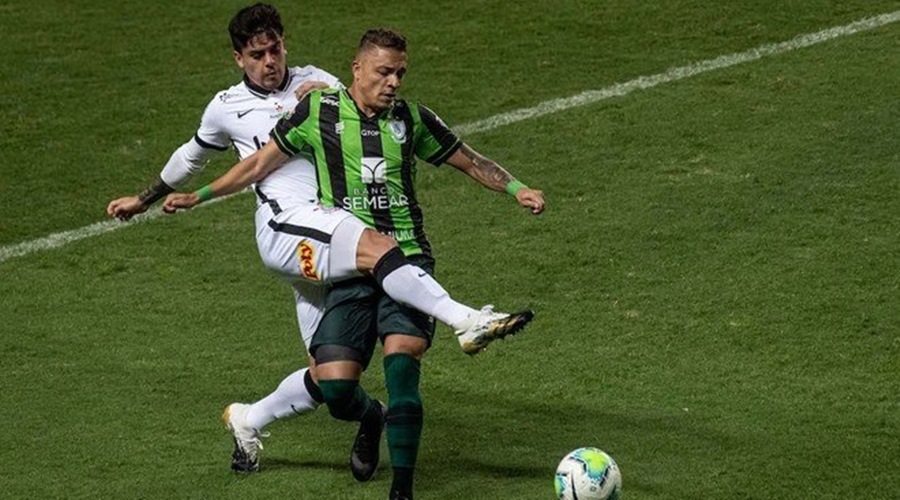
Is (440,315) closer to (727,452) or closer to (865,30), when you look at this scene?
(727,452)

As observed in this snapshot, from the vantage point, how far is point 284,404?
25.9ft

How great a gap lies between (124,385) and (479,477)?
6.61ft

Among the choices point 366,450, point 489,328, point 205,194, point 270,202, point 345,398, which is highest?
point 205,194

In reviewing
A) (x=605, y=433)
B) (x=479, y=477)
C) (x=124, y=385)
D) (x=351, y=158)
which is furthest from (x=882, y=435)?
(x=124, y=385)

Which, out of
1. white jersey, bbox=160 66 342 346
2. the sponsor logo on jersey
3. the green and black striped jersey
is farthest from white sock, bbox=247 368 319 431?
the green and black striped jersey

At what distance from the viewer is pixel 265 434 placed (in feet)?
26.2

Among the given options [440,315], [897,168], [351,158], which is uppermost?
[351,158]

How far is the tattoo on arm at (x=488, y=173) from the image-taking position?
7.69 m

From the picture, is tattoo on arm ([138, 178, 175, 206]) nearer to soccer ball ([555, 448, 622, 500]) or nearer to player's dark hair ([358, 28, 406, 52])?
player's dark hair ([358, 28, 406, 52])

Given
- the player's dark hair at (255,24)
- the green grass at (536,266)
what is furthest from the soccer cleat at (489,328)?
the player's dark hair at (255,24)

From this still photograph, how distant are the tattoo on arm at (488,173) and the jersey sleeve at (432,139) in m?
0.07

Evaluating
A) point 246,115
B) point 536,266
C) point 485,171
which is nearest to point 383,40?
point 485,171

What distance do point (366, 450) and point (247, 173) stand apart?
1217mm

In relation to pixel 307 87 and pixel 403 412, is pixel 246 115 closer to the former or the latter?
pixel 307 87
